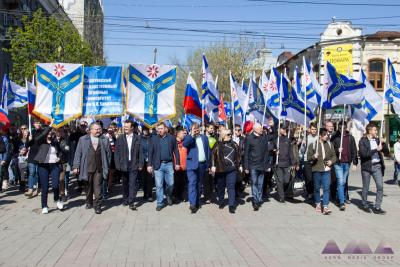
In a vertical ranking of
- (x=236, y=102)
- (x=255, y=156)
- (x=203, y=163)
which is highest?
(x=236, y=102)

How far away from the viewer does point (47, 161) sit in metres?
9.48

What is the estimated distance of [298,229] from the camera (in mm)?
8094

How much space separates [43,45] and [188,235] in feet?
73.7

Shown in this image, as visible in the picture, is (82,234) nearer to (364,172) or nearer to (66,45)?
(364,172)

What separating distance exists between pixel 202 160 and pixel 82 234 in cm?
382

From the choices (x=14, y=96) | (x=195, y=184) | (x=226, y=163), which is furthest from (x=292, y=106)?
(x=14, y=96)

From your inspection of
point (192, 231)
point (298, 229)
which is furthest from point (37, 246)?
point (298, 229)

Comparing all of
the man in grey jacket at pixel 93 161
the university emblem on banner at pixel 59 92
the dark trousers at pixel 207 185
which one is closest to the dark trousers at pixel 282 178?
the dark trousers at pixel 207 185

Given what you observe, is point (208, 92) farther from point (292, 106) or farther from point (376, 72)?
point (376, 72)

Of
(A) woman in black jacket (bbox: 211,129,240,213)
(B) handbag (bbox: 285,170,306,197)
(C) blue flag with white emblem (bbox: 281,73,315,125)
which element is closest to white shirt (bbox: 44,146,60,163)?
(A) woman in black jacket (bbox: 211,129,240,213)

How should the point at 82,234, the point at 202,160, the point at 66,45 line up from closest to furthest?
the point at 82,234
the point at 202,160
the point at 66,45

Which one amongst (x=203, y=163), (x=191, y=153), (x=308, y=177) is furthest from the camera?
(x=308, y=177)

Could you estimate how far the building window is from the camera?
1346 inches

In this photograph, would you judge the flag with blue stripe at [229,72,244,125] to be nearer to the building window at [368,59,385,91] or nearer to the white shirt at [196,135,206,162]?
the white shirt at [196,135,206,162]
